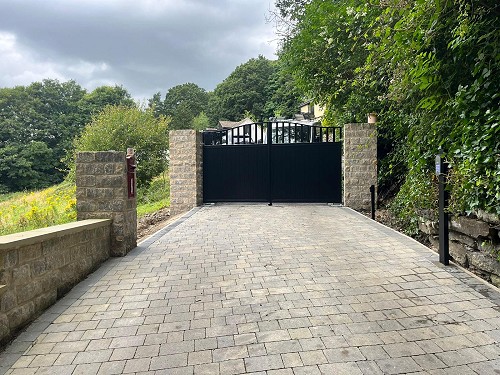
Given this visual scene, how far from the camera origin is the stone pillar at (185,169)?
10.1 m

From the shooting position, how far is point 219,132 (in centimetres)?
1073

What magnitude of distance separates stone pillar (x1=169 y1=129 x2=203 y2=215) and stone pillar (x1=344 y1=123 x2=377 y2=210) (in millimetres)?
4167

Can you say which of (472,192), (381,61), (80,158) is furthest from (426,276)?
(80,158)

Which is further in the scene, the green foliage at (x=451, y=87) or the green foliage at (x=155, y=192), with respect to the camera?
the green foliage at (x=155, y=192)

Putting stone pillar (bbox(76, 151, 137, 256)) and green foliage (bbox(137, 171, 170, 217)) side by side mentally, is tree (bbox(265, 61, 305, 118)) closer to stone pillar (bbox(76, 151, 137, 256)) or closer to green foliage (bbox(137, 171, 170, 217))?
green foliage (bbox(137, 171, 170, 217))

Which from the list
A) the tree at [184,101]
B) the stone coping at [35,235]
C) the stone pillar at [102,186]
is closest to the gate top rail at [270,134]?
the stone pillar at [102,186]

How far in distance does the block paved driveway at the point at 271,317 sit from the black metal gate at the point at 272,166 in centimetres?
504

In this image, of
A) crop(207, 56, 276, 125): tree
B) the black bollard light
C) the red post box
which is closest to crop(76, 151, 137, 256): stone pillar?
the red post box

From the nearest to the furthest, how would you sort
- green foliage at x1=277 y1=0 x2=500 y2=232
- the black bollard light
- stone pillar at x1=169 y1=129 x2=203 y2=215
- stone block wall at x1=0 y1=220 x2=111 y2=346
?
stone block wall at x1=0 y1=220 x2=111 y2=346 → green foliage at x1=277 y1=0 x2=500 y2=232 → the black bollard light → stone pillar at x1=169 y1=129 x2=203 y2=215

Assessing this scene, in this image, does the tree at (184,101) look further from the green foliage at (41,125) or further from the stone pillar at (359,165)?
the stone pillar at (359,165)

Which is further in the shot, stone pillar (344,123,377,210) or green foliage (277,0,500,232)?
stone pillar (344,123,377,210)

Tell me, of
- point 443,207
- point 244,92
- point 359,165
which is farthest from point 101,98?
point 443,207

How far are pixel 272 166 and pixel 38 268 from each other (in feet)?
25.1

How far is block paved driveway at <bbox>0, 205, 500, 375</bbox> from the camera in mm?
2434
